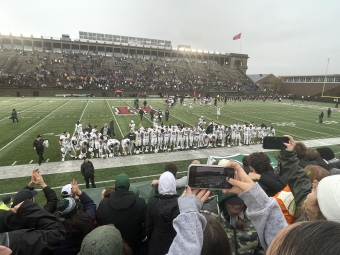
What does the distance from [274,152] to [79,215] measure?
1446 cm

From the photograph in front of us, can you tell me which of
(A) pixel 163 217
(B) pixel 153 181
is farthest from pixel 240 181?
(B) pixel 153 181

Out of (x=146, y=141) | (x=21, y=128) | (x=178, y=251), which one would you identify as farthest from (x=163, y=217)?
(x=21, y=128)

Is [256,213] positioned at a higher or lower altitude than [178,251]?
higher

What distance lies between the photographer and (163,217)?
318 cm

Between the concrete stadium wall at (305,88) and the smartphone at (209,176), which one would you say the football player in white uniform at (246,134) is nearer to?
the smartphone at (209,176)

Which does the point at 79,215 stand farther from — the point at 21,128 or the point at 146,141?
the point at 21,128

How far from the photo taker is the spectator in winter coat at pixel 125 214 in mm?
3520

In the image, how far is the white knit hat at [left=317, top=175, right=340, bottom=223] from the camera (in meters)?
1.42

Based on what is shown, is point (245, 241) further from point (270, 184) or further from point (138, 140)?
point (138, 140)

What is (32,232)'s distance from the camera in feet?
7.31

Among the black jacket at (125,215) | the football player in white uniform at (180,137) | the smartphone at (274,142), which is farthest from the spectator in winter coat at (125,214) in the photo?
the football player in white uniform at (180,137)

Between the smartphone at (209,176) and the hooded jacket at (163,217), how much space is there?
116 cm

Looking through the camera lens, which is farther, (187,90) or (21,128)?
(187,90)

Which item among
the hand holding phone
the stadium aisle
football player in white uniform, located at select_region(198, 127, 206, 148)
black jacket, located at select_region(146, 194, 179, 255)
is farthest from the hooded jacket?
football player in white uniform, located at select_region(198, 127, 206, 148)
